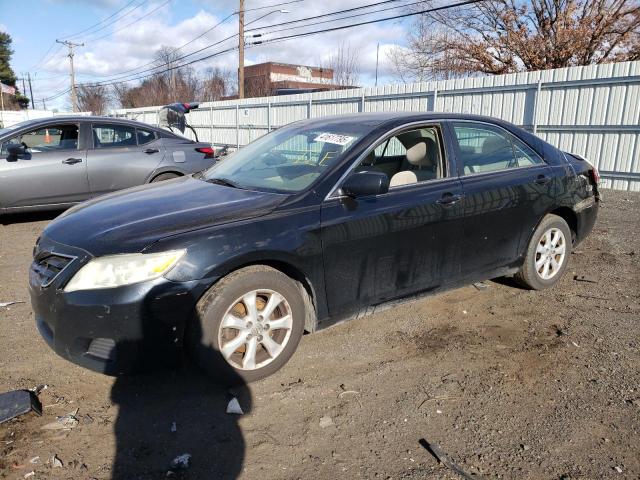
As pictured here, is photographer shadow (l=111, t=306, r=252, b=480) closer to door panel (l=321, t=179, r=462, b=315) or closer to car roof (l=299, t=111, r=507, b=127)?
door panel (l=321, t=179, r=462, b=315)

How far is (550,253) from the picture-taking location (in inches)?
180

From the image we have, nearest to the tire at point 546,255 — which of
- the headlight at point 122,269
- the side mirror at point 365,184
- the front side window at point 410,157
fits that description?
the front side window at point 410,157

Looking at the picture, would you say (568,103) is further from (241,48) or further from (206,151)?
(241,48)

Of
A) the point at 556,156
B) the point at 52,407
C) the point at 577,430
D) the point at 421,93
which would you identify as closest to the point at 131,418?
the point at 52,407

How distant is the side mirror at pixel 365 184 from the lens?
3.14 meters

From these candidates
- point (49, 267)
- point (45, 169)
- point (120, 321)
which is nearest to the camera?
point (120, 321)

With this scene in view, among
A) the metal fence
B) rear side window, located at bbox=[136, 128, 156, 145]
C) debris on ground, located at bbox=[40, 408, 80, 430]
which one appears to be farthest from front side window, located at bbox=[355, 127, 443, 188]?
the metal fence

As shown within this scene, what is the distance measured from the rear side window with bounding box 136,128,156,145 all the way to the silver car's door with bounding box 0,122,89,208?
85 centimetres

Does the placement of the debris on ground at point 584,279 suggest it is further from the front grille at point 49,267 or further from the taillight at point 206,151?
the taillight at point 206,151

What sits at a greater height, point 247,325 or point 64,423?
point 247,325

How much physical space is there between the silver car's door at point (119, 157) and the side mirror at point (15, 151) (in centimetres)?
83

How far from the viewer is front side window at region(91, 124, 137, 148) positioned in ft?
24.2

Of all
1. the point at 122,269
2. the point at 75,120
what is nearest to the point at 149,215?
the point at 122,269

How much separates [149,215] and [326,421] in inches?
63.2
